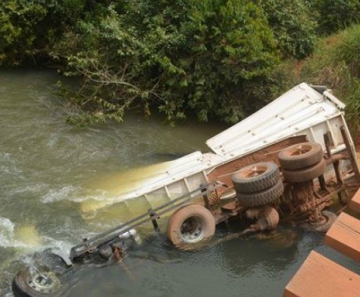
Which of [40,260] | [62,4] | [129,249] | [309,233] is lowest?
[309,233]

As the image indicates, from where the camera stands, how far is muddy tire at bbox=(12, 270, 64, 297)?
6.79 m

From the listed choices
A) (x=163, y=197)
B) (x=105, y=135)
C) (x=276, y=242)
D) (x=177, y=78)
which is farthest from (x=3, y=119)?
(x=276, y=242)

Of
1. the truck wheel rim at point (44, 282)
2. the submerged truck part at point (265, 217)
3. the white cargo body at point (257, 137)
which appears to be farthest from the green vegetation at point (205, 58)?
the truck wheel rim at point (44, 282)

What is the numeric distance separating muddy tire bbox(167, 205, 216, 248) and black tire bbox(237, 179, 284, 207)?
2.28 feet

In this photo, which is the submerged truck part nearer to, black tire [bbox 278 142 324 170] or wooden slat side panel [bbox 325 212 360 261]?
black tire [bbox 278 142 324 170]

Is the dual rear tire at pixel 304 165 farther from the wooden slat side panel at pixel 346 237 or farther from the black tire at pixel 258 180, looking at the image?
the wooden slat side panel at pixel 346 237

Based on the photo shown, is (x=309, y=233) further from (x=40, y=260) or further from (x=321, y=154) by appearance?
→ (x=40, y=260)

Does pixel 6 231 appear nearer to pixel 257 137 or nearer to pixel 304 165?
pixel 257 137

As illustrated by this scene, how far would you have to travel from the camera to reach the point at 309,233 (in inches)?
330

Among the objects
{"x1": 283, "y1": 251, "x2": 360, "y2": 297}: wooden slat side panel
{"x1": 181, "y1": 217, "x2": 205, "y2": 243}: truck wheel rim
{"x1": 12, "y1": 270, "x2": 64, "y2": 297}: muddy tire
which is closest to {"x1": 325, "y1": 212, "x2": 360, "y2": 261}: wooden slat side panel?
{"x1": 283, "y1": 251, "x2": 360, "y2": 297}: wooden slat side panel

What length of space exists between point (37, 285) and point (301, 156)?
15.1 feet

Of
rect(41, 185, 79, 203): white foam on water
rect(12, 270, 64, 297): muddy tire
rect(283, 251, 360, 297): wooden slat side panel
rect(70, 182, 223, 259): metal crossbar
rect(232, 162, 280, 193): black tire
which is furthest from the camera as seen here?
rect(41, 185, 79, 203): white foam on water

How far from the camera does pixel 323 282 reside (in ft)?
5.83

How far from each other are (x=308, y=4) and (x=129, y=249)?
1008cm
